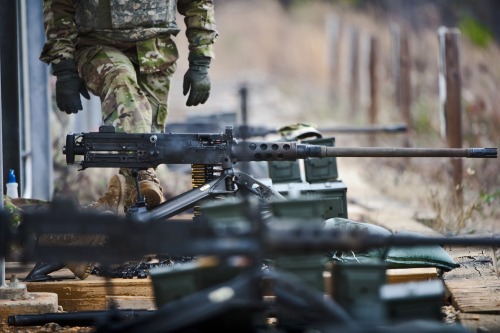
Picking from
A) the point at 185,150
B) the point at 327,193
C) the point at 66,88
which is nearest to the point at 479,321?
the point at 185,150

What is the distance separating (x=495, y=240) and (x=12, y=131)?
582cm

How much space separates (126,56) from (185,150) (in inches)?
43.1

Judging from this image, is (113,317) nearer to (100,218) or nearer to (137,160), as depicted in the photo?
(100,218)

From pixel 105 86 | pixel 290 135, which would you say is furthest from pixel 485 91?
pixel 105 86

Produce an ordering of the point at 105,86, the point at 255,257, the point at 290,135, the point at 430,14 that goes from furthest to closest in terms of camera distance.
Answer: the point at 430,14, the point at 290,135, the point at 105,86, the point at 255,257

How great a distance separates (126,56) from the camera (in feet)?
29.2

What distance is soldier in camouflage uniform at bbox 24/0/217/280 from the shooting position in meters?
8.45

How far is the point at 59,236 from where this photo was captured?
777 cm

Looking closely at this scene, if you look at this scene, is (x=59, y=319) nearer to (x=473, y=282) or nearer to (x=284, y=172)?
(x=473, y=282)

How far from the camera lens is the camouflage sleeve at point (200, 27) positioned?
9.12 metres

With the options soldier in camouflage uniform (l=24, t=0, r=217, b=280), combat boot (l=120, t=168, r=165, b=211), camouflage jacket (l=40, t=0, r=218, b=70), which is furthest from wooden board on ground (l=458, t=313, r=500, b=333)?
camouflage jacket (l=40, t=0, r=218, b=70)

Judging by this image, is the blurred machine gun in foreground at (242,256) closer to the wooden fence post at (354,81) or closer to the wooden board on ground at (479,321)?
the wooden board on ground at (479,321)

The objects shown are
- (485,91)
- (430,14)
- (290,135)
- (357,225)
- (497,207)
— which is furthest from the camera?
(430,14)

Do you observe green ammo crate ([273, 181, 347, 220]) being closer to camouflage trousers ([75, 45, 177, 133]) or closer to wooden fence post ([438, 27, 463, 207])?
camouflage trousers ([75, 45, 177, 133])
